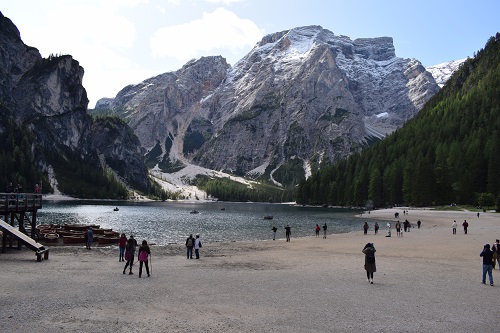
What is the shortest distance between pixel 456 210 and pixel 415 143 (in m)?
66.7

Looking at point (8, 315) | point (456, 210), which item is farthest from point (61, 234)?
point (456, 210)

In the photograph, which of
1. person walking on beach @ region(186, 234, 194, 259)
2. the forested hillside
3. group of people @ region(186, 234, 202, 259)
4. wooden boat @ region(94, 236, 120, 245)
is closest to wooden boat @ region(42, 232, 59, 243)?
wooden boat @ region(94, 236, 120, 245)

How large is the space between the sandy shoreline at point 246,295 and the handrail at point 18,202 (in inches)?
257

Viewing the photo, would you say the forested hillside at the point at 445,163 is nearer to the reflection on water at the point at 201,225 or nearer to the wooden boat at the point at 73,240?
the reflection on water at the point at 201,225

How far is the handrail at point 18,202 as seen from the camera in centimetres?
4434

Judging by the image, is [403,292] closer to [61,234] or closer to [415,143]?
[61,234]

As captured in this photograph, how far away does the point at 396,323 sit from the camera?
1783 cm

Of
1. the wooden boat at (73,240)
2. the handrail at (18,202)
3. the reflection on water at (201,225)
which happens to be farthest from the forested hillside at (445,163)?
the handrail at (18,202)

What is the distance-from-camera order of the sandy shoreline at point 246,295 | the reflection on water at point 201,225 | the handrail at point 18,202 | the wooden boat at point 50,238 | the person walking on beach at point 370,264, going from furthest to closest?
1. the reflection on water at point 201,225
2. the wooden boat at point 50,238
3. the handrail at point 18,202
4. the person walking on beach at point 370,264
5. the sandy shoreline at point 246,295

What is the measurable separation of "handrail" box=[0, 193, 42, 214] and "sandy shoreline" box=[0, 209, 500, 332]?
257 inches

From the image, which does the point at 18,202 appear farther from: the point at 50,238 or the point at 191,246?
the point at 191,246

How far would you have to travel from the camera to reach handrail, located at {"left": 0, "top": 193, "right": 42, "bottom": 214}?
145 feet

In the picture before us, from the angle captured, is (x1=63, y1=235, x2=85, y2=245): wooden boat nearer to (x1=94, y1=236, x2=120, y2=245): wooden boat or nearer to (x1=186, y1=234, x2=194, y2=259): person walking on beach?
(x1=94, y1=236, x2=120, y2=245): wooden boat

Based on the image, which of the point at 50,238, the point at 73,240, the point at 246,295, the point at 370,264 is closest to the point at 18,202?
the point at 50,238
